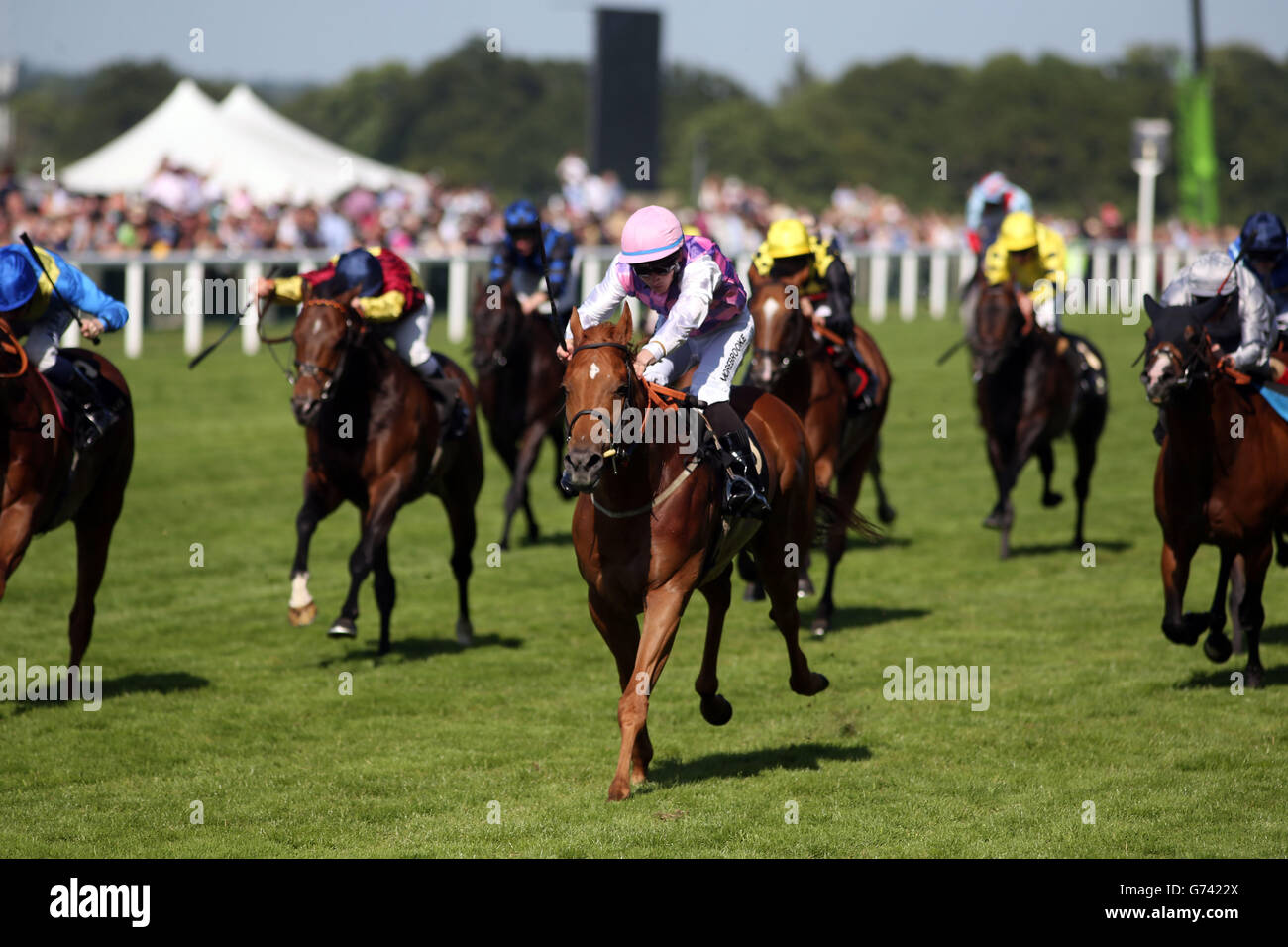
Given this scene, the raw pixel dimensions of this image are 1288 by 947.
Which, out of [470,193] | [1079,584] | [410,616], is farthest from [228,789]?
[470,193]

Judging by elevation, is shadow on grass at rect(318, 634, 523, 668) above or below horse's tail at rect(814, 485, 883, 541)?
below

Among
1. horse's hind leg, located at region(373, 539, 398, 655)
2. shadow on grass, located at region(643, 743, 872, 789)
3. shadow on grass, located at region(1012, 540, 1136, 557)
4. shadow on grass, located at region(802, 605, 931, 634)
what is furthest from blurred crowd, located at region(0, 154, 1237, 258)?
shadow on grass, located at region(643, 743, 872, 789)

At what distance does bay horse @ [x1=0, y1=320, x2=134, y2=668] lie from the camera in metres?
7.36

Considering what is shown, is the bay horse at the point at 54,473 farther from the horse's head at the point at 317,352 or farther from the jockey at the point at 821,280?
the jockey at the point at 821,280

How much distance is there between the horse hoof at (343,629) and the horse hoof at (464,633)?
0.98 m

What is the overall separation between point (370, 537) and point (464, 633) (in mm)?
1059

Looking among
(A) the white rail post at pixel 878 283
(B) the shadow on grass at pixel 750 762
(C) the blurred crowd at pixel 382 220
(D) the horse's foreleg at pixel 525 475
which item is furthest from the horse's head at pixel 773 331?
(A) the white rail post at pixel 878 283

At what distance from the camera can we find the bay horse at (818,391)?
29.9 feet

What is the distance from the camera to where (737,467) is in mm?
6262

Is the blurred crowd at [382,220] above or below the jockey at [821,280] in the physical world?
above

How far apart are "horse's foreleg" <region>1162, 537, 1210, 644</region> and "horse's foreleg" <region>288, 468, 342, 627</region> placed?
421 cm

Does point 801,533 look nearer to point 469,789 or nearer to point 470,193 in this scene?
point 469,789

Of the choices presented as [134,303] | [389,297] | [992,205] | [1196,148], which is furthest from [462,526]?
[1196,148]

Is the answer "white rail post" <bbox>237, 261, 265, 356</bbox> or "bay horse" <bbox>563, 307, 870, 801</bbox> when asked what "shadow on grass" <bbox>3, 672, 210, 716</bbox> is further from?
"white rail post" <bbox>237, 261, 265, 356</bbox>
